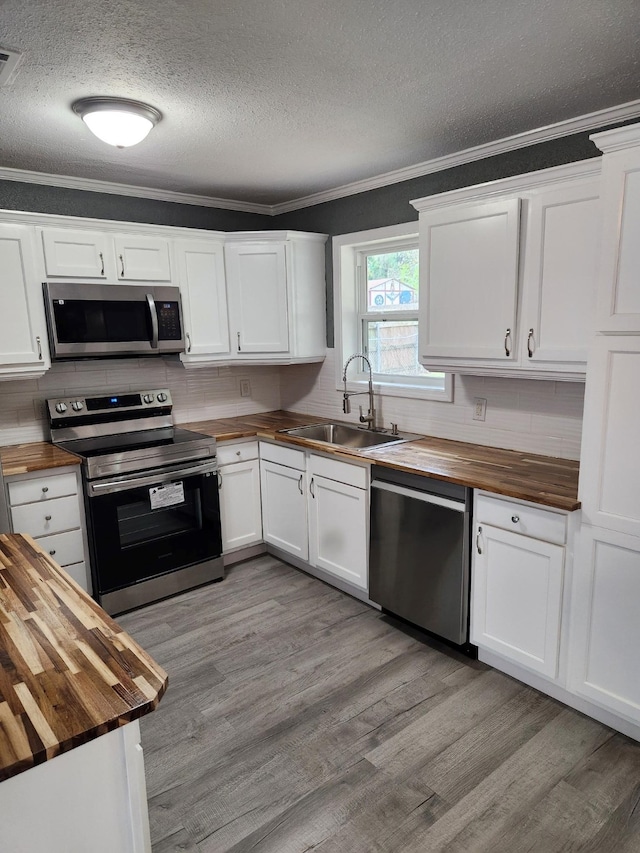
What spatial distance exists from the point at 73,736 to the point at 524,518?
5.98 ft

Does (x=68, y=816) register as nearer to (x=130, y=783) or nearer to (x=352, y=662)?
(x=130, y=783)

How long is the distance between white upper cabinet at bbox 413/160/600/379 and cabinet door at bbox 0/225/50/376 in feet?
6.65

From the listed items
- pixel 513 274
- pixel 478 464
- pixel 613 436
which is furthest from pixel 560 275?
pixel 478 464

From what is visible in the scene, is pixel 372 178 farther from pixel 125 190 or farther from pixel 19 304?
pixel 19 304

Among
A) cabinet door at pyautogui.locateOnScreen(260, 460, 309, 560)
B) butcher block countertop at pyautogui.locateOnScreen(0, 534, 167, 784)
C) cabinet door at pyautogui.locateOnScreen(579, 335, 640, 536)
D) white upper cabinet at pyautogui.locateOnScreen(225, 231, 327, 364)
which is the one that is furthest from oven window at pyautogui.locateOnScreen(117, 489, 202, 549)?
cabinet door at pyautogui.locateOnScreen(579, 335, 640, 536)

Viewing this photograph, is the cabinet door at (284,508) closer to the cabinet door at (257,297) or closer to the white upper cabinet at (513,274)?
the cabinet door at (257,297)

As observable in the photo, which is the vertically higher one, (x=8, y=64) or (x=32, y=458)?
(x=8, y=64)

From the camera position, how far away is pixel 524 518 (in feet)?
7.54

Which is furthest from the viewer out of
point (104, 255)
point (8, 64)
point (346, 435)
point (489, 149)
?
point (346, 435)

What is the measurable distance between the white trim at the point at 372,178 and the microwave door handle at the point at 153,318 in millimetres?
765

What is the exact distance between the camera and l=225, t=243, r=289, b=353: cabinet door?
Result: 371 centimetres

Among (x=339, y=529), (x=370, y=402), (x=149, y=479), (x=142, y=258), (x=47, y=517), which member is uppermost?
(x=142, y=258)

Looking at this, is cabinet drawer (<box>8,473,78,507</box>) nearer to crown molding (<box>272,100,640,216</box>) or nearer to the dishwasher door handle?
the dishwasher door handle

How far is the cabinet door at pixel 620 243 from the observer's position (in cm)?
185
